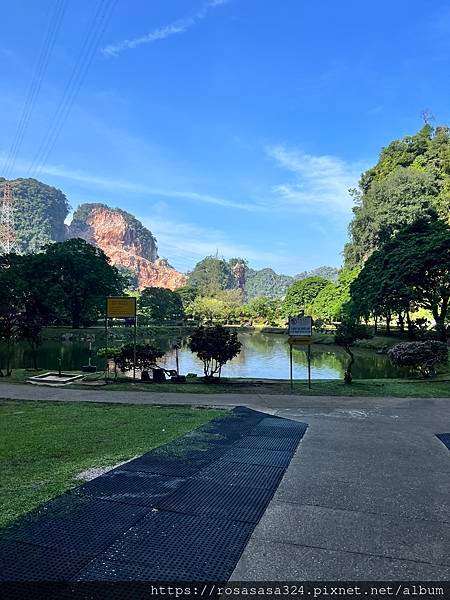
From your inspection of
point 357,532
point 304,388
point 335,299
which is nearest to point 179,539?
point 357,532

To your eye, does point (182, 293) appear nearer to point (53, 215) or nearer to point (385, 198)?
point (385, 198)

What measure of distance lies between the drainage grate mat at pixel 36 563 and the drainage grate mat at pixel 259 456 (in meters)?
2.47

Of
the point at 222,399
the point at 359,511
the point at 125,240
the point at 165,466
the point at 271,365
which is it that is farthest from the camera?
the point at 125,240

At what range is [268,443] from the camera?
6.05 m

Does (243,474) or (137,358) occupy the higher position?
(137,358)

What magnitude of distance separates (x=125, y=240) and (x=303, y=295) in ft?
380

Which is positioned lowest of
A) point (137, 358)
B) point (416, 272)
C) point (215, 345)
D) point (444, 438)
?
point (444, 438)

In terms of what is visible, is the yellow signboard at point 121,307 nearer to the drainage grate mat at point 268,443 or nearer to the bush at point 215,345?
the bush at point 215,345

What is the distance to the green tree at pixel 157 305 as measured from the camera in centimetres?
7000

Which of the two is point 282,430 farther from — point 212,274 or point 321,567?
point 212,274

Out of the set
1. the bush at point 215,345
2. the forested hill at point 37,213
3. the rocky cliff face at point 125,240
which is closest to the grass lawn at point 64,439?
the bush at point 215,345

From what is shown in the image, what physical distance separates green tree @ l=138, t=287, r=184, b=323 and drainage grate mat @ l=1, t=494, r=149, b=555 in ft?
216

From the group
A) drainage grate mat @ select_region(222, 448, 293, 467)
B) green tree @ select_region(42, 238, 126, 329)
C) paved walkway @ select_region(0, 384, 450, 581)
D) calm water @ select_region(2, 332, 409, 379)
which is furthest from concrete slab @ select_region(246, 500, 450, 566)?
green tree @ select_region(42, 238, 126, 329)

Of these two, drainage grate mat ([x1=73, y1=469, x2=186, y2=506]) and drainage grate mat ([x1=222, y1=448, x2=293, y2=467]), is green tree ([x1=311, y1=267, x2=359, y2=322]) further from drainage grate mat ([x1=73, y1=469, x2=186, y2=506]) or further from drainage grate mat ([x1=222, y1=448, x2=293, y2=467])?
drainage grate mat ([x1=73, y1=469, x2=186, y2=506])
